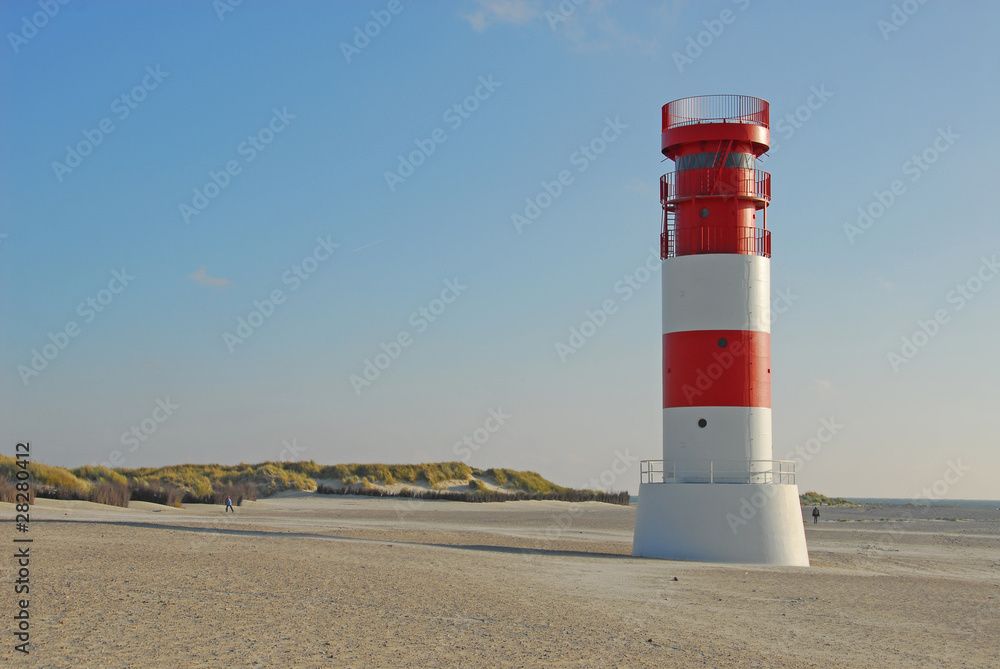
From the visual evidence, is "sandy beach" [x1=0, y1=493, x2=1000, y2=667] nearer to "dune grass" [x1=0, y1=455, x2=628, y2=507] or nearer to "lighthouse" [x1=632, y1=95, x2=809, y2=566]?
"lighthouse" [x1=632, y1=95, x2=809, y2=566]

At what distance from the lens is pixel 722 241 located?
19906mm

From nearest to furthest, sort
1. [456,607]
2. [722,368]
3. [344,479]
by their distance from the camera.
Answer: [456,607] → [722,368] → [344,479]

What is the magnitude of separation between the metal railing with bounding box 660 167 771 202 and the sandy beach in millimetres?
7606

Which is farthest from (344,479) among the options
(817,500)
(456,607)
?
(456,607)

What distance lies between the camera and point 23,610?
30.9 ft

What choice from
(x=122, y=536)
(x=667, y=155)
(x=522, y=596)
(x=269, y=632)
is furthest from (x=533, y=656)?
(x=667, y=155)

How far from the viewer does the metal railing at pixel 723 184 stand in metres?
20.0

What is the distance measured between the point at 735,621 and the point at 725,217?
10.4 m

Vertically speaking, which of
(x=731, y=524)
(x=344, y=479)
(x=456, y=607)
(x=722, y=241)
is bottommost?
(x=456, y=607)

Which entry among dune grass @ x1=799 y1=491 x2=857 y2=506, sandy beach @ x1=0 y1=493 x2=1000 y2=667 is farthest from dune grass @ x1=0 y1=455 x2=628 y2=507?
sandy beach @ x1=0 y1=493 x2=1000 y2=667

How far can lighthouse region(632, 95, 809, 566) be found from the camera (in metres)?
18.9

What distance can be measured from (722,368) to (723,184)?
3.90 meters

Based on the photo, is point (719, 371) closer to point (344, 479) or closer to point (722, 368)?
point (722, 368)

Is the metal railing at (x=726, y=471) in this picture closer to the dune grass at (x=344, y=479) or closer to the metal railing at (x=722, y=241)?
the metal railing at (x=722, y=241)
